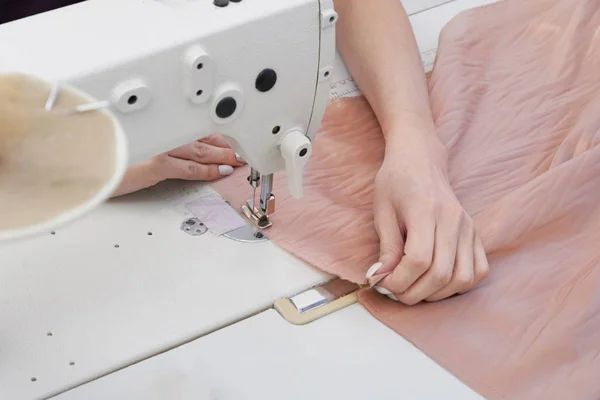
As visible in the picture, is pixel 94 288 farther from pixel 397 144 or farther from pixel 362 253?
pixel 397 144

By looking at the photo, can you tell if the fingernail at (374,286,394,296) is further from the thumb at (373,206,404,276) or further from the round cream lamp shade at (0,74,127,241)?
the round cream lamp shade at (0,74,127,241)

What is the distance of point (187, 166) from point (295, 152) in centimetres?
26

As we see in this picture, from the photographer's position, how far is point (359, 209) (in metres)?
1.34

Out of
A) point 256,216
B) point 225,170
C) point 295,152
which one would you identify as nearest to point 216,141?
point 225,170

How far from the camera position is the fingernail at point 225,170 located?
1.38 metres

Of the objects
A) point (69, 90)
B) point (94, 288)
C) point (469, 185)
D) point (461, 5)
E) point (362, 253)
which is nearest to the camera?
point (69, 90)

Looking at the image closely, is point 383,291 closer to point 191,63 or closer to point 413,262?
point 413,262

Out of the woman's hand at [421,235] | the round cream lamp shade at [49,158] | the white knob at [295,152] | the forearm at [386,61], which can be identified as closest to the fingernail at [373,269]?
the woman's hand at [421,235]

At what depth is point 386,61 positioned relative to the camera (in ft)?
4.94

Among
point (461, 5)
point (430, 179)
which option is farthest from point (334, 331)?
point (461, 5)

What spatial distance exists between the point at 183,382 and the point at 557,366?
18.1 inches

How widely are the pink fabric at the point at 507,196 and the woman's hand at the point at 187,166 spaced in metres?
0.03

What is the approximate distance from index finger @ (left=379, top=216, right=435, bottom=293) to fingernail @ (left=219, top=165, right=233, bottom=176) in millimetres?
327

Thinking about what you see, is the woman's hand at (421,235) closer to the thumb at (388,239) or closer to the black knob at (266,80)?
the thumb at (388,239)
